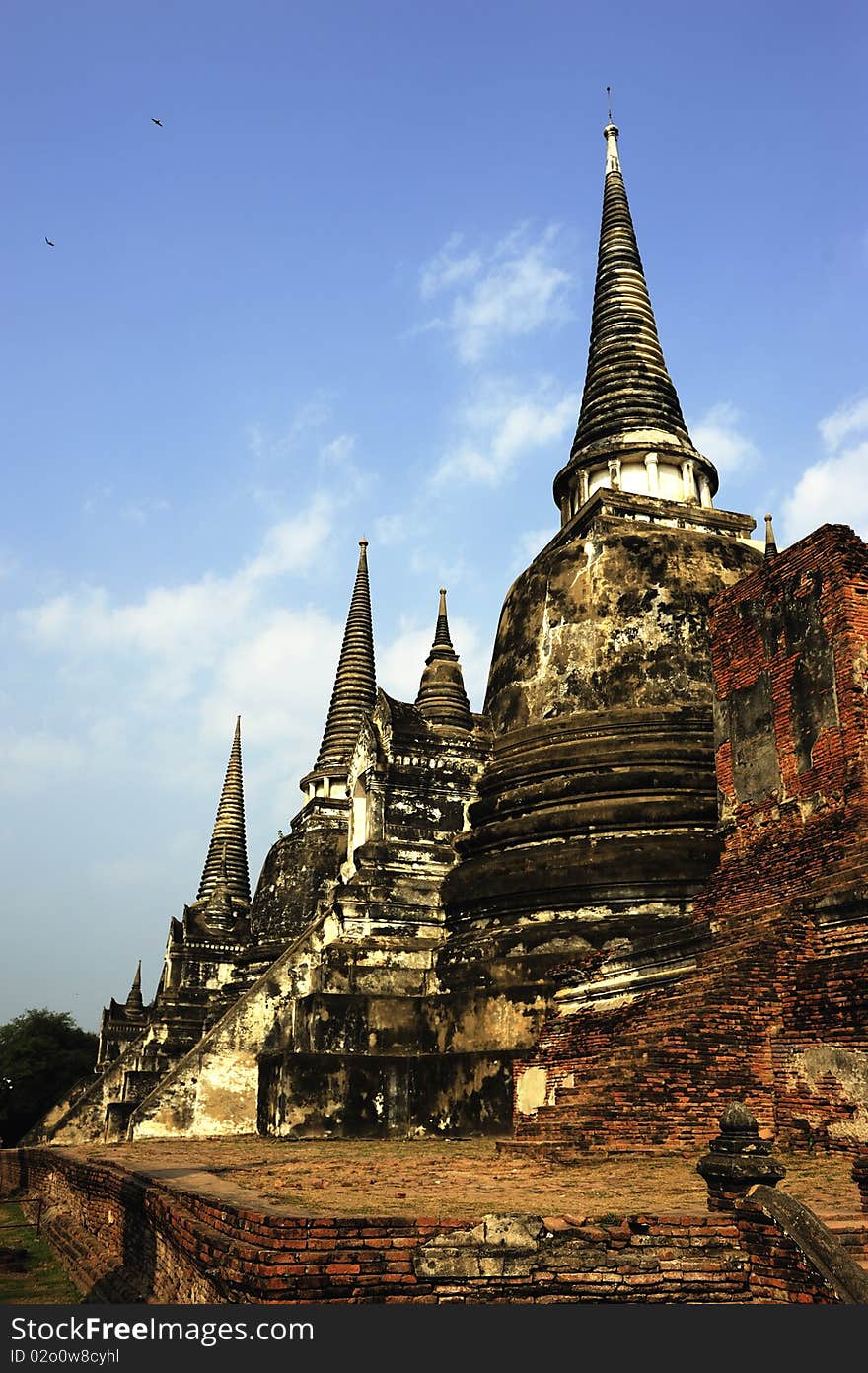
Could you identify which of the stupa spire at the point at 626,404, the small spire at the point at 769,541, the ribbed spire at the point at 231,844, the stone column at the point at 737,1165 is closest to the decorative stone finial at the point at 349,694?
the ribbed spire at the point at 231,844

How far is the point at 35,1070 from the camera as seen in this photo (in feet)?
164

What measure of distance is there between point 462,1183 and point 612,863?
7.56 m

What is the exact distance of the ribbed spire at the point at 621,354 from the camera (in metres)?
22.2

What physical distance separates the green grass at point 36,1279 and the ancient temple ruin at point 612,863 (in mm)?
2993

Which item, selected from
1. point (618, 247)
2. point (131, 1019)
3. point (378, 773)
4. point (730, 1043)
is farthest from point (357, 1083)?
point (131, 1019)

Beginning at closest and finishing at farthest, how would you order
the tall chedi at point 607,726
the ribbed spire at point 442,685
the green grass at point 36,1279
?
the green grass at point 36,1279 < the tall chedi at point 607,726 < the ribbed spire at point 442,685

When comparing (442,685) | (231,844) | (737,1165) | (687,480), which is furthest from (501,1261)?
(231,844)

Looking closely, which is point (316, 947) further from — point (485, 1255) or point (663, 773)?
point (485, 1255)

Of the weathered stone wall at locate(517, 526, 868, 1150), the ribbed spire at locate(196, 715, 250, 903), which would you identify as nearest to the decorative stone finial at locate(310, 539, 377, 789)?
the ribbed spire at locate(196, 715, 250, 903)

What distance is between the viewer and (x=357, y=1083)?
48.2 feet

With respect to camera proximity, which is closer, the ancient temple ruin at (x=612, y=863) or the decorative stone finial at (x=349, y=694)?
the ancient temple ruin at (x=612, y=863)

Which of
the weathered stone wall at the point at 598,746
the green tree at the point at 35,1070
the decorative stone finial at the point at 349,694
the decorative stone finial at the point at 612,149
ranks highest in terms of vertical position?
the decorative stone finial at the point at 612,149

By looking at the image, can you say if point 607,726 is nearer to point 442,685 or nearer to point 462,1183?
point 442,685

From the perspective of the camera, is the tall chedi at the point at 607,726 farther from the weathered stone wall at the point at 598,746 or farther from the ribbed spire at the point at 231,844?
the ribbed spire at the point at 231,844
